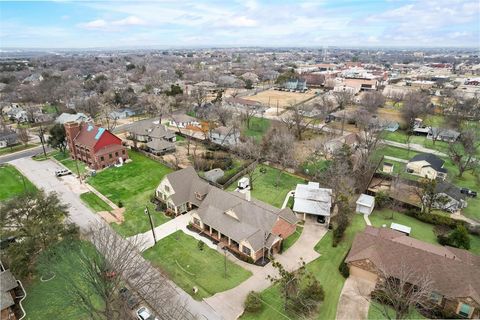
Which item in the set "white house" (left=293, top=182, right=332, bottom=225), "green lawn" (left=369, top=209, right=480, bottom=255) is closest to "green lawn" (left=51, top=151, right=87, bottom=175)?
"white house" (left=293, top=182, right=332, bottom=225)

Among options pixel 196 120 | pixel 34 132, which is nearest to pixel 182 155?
pixel 196 120

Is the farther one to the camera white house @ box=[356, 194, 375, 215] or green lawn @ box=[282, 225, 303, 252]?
white house @ box=[356, 194, 375, 215]

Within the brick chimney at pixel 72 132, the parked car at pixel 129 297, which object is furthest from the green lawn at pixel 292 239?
the brick chimney at pixel 72 132

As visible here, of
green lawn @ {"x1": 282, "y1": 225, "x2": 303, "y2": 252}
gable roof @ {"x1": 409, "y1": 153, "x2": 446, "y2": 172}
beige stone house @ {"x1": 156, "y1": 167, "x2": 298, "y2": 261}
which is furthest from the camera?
gable roof @ {"x1": 409, "y1": 153, "x2": 446, "y2": 172}

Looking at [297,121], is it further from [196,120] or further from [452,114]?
[452,114]

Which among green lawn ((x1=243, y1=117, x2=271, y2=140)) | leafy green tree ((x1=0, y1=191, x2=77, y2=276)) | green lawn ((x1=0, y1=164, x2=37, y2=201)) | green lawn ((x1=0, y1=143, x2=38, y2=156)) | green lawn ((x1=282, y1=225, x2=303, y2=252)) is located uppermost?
leafy green tree ((x1=0, y1=191, x2=77, y2=276))

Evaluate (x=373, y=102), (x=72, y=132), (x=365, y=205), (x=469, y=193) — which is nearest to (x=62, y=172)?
(x=72, y=132)

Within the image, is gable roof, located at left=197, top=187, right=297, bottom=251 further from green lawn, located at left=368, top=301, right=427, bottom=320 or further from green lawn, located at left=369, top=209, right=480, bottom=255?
green lawn, located at left=369, top=209, right=480, bottom=255
